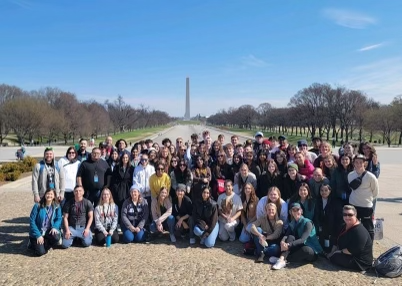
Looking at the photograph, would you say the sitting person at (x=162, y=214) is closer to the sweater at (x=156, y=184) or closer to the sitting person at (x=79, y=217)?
the sweater at (x=156, y=184)

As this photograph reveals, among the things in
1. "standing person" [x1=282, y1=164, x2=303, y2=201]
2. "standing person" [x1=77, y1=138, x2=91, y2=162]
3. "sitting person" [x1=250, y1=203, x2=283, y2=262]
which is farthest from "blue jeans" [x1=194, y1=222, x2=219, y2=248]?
"standing person" [x1=77, y1=138, x2=91, y2=162]

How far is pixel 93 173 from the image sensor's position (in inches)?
295

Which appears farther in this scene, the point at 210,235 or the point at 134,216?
the point at 134,216

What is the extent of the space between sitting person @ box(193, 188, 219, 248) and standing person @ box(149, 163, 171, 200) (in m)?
0.92

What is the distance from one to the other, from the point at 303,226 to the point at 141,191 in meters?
3.56

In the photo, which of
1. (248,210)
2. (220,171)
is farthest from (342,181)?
(220,171)

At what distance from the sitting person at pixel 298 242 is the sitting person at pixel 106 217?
3265mm

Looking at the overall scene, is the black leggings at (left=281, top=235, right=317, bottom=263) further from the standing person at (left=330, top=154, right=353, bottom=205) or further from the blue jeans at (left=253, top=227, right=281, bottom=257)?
the standing person at (left=330, top=154, right=353, bottom=205)

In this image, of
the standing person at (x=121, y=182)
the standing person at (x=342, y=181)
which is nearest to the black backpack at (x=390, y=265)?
the standing person at (x=342, y=181)

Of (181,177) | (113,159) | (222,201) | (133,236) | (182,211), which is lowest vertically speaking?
(133,236)

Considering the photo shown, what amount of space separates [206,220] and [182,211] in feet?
2.02

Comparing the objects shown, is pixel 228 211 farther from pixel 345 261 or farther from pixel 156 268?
pixel 345 261

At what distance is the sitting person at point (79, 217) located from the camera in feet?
22.7

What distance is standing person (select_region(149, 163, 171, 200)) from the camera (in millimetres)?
7520
